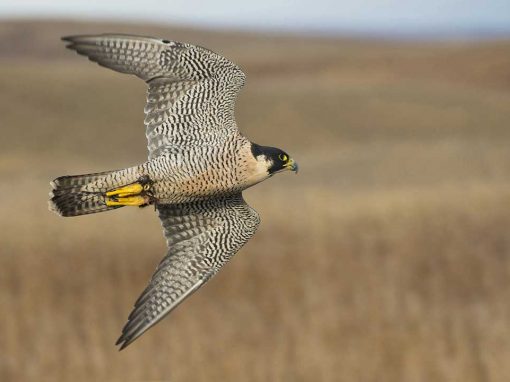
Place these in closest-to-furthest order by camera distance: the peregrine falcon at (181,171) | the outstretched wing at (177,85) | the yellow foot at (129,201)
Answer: the yellow foot at (129,201), the peregrine falcon at (181,171), the outstretched wing at (177,85)

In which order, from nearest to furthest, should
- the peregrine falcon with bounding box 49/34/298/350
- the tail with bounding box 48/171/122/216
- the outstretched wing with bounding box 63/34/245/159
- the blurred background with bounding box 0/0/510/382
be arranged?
the peregrine falcon with bounding box 49/34/298/350 < the tail with bounding box 48/171/122/216 < the outstretched wing with bounding box 63/34/245/159 < the blurred background with bounding box 0/0/510/382

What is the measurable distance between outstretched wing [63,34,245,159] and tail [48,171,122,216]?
478 millimetres

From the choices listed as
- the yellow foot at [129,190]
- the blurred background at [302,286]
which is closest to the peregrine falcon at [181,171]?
the yellow foot at [129,190]

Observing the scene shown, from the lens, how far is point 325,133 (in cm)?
4669

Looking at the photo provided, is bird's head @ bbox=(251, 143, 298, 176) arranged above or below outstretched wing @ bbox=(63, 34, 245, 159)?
below

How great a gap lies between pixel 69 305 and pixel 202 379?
10.3 feet

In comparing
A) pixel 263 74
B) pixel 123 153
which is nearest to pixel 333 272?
pixel 123 153

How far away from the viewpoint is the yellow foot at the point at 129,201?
20.7 ft

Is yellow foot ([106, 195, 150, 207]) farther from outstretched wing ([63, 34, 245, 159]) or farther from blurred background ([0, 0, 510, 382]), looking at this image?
blurred background ([0, 0, 510, 382])

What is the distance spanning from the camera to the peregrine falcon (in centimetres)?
650

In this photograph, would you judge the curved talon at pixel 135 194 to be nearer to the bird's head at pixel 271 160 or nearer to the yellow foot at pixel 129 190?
the yellow foot at pixel 129 190

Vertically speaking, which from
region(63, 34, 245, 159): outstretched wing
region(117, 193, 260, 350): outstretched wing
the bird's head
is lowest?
region(117, 193, 260, 350): outstretched wing

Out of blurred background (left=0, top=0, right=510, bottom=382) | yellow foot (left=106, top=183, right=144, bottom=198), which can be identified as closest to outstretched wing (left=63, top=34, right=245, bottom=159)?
yellow foot (left=106, top=183, right=144, bottom=198)

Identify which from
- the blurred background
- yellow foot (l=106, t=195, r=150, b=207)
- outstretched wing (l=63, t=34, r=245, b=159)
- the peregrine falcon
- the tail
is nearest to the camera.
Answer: yellow foot (l=106, t=195, r=150, b=207)
